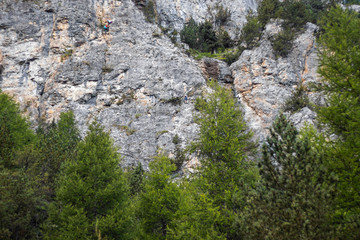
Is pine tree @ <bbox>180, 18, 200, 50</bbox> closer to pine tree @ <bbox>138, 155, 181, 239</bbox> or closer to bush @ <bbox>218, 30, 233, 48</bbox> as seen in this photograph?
bush @ <bbox>218, 30, 233, 48</bbox>

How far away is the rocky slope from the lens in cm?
3645

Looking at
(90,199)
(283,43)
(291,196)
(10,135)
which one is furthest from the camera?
(283,43)

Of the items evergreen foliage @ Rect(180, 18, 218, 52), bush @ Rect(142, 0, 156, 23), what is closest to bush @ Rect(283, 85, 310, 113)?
evergreen foliage @ Rect(180, 18, 218, 52)

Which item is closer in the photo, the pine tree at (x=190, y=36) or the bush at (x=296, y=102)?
the bush at (x=296, y=102)

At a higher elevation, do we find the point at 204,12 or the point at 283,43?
the point at 204,12

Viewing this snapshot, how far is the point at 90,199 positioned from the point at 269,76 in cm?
3556

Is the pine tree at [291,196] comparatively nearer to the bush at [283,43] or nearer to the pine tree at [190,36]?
the bush at [283,43]

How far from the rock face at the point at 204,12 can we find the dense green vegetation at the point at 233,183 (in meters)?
43.2

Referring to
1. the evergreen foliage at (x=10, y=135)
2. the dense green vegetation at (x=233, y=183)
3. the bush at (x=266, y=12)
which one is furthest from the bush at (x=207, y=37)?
the dense green vegetation at (x=233, y=183)

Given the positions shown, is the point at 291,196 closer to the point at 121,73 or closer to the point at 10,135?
the point at 10,135

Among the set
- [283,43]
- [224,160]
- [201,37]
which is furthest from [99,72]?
[224,160]

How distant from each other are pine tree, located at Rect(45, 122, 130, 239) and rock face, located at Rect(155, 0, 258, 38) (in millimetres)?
44484

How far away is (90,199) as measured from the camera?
11883mm

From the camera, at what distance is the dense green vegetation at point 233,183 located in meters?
6.90
